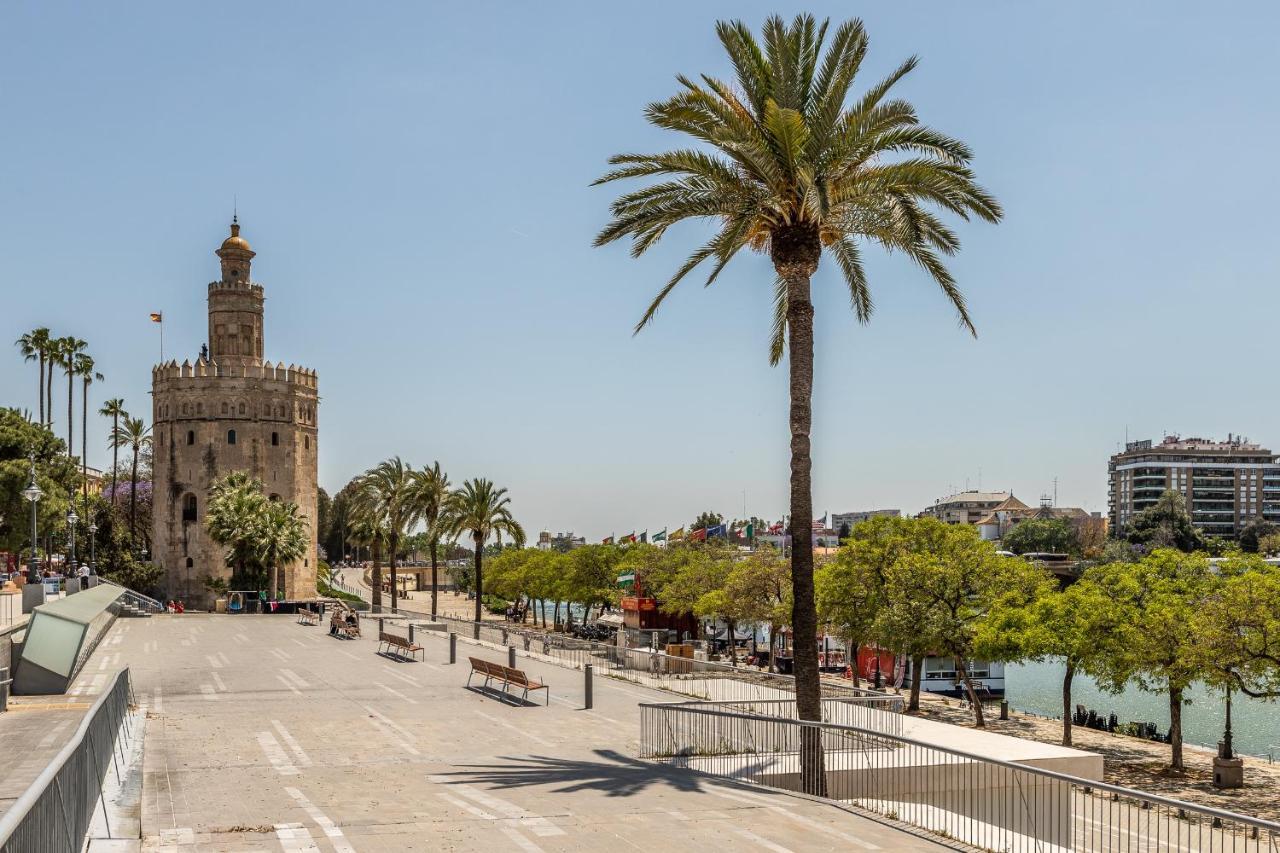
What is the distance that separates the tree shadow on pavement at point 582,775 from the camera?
15.8m

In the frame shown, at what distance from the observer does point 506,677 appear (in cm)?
2797

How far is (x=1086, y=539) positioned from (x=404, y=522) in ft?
510

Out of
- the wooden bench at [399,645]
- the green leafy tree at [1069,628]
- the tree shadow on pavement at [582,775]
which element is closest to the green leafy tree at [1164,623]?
the green leafy tree at [1069,628]

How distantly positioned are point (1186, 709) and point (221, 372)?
62.9m

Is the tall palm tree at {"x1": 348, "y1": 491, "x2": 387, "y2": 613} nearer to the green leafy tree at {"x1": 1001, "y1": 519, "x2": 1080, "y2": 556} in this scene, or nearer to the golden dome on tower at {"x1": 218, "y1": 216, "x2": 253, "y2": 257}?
the golden dome on tower at {"x1": 218, "y1": 216, "x2": 253, "y2": 257}

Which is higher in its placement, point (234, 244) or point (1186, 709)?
point (234, 244)

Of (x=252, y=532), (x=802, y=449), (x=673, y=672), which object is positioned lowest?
(x=673, y=672)

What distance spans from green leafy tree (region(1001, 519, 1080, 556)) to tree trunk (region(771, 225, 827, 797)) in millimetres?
180195

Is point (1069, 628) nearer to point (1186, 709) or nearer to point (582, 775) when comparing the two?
point (582, 775)

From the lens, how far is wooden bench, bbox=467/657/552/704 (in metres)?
27.1

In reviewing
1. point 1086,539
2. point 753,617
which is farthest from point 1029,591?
point 1086,539

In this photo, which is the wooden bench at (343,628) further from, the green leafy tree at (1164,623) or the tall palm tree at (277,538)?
the green leafy tree at (1164,623)

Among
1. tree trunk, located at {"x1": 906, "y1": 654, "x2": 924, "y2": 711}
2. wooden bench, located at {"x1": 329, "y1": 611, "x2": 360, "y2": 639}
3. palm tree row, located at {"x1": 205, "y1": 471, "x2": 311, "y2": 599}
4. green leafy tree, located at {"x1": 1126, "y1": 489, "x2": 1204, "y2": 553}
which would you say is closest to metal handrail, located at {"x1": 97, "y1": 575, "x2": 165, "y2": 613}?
palm tree row, located at {"x1": 205, "y1": 471, "x2": 311, "y2": 599}

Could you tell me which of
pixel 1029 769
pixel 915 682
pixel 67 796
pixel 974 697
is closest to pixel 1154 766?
pixel 974 697
